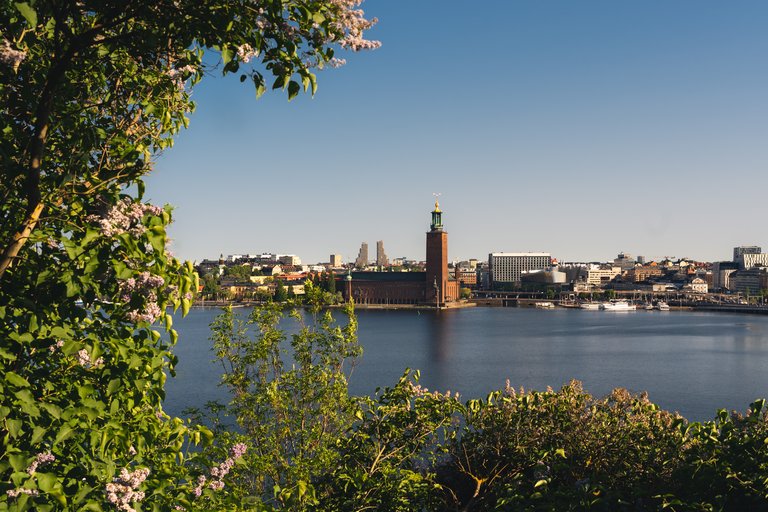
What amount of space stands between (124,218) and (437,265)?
280 ft

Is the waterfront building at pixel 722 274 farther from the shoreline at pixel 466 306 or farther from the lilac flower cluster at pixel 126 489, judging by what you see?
the lilac flower cluster at pixel 126 489

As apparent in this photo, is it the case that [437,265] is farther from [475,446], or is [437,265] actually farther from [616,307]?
[475,446]

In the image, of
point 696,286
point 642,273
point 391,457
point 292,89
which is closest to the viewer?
point 292,89

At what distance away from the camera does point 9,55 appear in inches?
91.1

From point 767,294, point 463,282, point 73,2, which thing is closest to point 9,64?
point 73,2

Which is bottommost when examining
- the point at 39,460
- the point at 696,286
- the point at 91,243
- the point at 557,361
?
the point at 557,361

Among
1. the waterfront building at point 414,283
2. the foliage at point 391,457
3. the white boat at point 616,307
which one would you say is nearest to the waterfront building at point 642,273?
the white boat at point 616,307

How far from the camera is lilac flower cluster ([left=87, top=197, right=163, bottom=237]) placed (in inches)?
86.7

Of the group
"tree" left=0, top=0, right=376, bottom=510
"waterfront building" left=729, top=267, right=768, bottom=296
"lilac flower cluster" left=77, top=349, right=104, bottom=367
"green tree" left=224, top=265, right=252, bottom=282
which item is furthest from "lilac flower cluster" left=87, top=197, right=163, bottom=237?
"waterfront building" left=729, top=267, right=768, bottom=296

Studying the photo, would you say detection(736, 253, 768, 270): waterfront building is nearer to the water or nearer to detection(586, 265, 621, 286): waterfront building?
detection(586, 265, 621, 286): waterfront building

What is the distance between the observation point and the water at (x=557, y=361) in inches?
915

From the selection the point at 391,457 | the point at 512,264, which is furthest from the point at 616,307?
the point at 391,457

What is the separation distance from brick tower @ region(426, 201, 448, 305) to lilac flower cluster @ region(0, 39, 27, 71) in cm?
8428

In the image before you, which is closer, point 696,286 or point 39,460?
point 39,460
